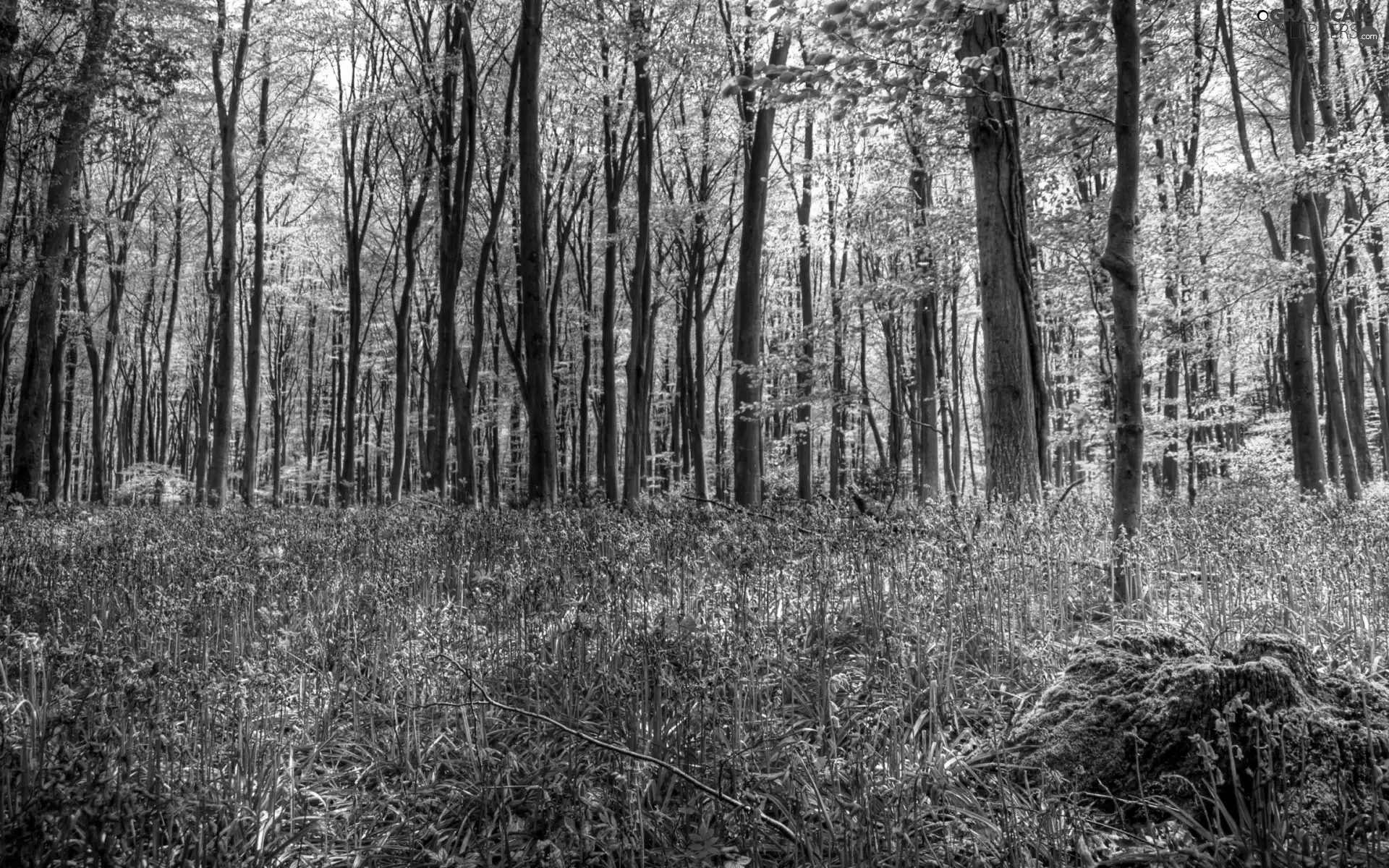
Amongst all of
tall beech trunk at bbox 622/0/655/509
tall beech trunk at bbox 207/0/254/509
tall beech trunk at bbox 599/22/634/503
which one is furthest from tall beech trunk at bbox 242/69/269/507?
tall beech trunk at bbox 622/0/655/509

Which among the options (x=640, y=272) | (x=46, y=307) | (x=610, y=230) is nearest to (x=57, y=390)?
(x=46, y=307)

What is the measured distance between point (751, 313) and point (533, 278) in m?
3.78

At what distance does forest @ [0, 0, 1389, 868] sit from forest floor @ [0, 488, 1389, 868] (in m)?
0.03

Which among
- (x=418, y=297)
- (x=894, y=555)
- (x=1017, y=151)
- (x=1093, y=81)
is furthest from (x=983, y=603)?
(x=418, y=297)

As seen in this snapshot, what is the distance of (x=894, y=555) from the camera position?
478 cm

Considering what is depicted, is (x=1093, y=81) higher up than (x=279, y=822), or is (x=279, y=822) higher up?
(x=1093, y=81)

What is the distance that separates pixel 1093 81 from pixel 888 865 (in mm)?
12510

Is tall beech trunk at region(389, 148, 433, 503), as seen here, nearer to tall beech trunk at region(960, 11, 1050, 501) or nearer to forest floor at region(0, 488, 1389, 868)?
forest floor at region(0, 488, 1389, 868)

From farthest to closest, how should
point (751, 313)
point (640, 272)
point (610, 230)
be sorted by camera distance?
point (610, 230), point (640, 272), point (751, 313)

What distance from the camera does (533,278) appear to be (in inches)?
464

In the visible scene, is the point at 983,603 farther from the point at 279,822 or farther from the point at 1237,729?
the point at 279,822

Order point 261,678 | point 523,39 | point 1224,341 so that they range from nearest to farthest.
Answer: point 261,678 → point 523,39 → point 1224,341

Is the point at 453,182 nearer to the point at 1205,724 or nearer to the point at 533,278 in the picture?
the point at 533,278

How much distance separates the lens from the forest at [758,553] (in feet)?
7.47
